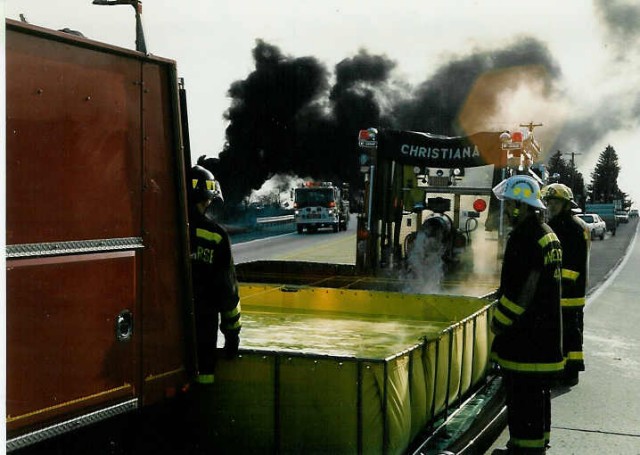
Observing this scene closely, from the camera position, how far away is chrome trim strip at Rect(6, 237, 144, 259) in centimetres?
283

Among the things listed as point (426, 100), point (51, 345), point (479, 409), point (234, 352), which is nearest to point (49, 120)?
point (51, 345)

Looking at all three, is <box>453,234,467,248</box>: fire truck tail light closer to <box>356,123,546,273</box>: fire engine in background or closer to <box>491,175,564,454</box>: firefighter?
<box>356,123,546,273</box>: fire engine in background

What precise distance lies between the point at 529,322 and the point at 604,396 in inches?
113

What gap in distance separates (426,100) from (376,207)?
4617 centimetres

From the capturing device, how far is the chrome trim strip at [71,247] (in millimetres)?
2826

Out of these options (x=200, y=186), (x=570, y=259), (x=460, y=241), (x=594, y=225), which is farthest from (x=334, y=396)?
(x=594, y=225)

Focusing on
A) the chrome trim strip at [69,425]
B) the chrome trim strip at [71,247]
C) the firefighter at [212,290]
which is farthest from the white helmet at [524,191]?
the chrome trim strip at [69,425]

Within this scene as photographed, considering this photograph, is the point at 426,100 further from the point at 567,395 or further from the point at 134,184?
the point at 134,184

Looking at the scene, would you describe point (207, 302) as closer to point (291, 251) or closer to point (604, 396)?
point (604, 396)

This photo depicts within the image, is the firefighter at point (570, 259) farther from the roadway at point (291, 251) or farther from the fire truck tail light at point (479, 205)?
the roadway at point (291, 251)

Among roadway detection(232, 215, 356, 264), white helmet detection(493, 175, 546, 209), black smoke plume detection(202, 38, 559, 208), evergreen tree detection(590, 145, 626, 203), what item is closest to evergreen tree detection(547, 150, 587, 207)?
evergreen tree detection(590, 145, 626, 203)

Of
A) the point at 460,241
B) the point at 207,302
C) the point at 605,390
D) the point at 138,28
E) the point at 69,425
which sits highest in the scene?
the point at 138,28

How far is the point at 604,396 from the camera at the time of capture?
24.5 ft

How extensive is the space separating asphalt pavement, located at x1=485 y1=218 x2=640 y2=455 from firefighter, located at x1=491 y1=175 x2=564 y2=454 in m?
0.70
